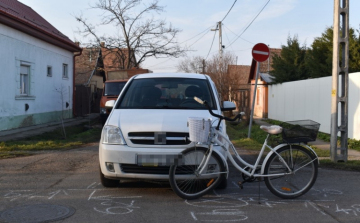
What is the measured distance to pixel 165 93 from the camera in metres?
6.53

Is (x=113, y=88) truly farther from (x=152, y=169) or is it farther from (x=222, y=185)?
(x=152, y=169)

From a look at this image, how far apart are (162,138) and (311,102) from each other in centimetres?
1110

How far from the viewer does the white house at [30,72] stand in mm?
13875

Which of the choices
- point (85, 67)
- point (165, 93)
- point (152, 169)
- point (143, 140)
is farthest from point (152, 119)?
point (85, 67)

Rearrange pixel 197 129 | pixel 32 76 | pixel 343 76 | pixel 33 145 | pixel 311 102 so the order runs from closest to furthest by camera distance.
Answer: pixel 197 129
pixel 343 76
pixel 33 145
pixel 311 102
pixel 32 76

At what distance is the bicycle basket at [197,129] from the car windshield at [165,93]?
128cm

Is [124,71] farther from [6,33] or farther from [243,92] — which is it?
[243,92]

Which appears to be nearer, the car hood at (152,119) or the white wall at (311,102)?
the car hood at (152,119)

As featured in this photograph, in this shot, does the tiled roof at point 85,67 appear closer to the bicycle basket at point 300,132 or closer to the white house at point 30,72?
the white house at point 30,72

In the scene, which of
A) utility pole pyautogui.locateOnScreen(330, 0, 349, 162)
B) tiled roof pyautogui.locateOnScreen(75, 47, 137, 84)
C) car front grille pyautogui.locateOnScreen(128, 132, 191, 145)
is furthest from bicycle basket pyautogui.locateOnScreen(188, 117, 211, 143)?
tiled roof pyautogui.locateOnScreen(75, 47, 137, 84)

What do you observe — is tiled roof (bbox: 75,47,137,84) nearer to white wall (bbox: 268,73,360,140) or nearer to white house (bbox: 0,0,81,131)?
white house (bbox: 0,0,81,131)

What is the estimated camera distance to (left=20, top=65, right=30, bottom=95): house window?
51.9 ft

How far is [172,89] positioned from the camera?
6625 mm

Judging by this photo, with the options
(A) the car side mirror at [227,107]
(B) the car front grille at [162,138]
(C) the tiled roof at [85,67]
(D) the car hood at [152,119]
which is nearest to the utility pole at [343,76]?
(A) the car side mirror at [227,107]
